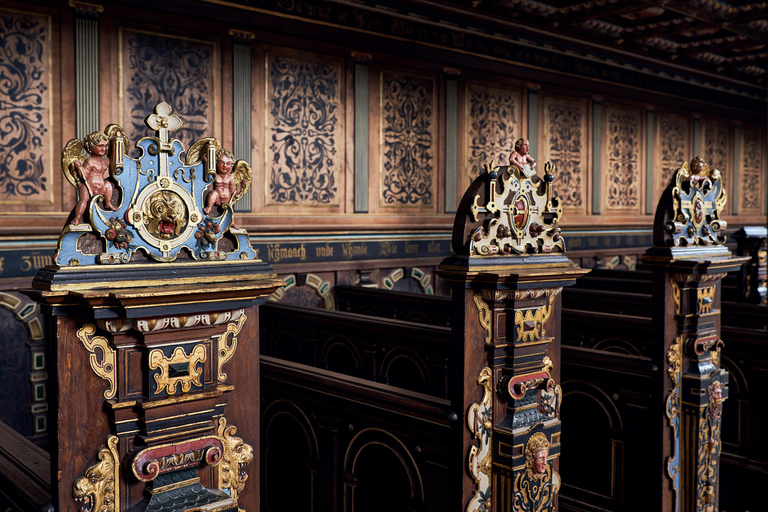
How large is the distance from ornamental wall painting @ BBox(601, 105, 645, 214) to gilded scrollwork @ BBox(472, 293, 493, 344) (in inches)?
275

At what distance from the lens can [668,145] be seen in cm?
1008

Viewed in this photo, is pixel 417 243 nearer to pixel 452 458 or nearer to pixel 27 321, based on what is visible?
pixel 27 321

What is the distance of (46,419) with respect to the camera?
486cm

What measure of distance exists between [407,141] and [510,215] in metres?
4.36

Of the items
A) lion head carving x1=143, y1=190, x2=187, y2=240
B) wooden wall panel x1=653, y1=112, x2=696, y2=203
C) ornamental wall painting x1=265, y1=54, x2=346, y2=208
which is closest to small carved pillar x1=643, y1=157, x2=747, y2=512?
lion head carving x1=143, y1=190, x2=187, y2=240

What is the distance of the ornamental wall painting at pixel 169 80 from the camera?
5301 mm

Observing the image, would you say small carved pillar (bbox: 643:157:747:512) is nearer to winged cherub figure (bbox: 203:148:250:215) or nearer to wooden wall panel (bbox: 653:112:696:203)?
winged cherub figure (bbox: 203:148:250:215)

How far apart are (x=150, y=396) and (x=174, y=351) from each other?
130 millimetres

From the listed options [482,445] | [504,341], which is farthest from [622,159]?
[482,445]

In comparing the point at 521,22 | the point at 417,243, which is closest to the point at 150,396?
the point at 417,243

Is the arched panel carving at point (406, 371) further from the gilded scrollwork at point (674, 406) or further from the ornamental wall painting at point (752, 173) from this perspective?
the ornamental wall painting at point (752, 173)

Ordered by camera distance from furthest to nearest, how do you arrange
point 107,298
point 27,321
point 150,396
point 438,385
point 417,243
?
point 417,243 → point 27,321 → point 438,385 → point 150,396 → point 107,298

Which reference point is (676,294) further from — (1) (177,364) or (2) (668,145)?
(2) (668,145)

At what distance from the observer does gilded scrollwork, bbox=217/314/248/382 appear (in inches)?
74.5
